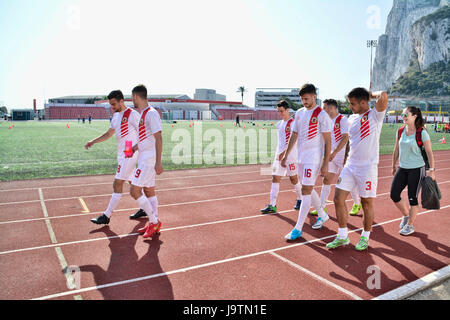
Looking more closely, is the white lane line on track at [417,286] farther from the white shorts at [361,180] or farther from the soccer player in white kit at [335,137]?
the soccer player in white kit at [335,137]

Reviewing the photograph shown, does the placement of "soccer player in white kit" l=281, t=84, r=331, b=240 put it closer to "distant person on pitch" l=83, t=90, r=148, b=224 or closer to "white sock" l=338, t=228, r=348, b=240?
"white sock" l=338, t=228, r=348, b=240

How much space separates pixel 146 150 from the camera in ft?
16.4

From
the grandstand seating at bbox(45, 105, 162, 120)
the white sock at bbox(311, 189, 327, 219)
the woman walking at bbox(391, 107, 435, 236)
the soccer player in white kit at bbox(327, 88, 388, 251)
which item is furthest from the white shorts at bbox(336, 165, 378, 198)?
the grandstand seating at bbox(45, 105, 162, 120)

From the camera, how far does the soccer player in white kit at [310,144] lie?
4840 mm

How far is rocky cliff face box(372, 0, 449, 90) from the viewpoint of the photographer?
145250mm

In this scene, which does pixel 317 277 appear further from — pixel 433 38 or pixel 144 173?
pixel 433 38

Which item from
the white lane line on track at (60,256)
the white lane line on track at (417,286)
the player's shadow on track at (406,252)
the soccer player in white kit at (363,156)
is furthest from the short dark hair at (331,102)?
the white lane line on track at (60,256)

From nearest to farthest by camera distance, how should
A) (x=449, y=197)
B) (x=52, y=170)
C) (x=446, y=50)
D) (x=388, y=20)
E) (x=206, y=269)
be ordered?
(x=206, y=269), (x=449, y=197), (x=52, y=170), (x=446, y=50), (x=388, y=20)
